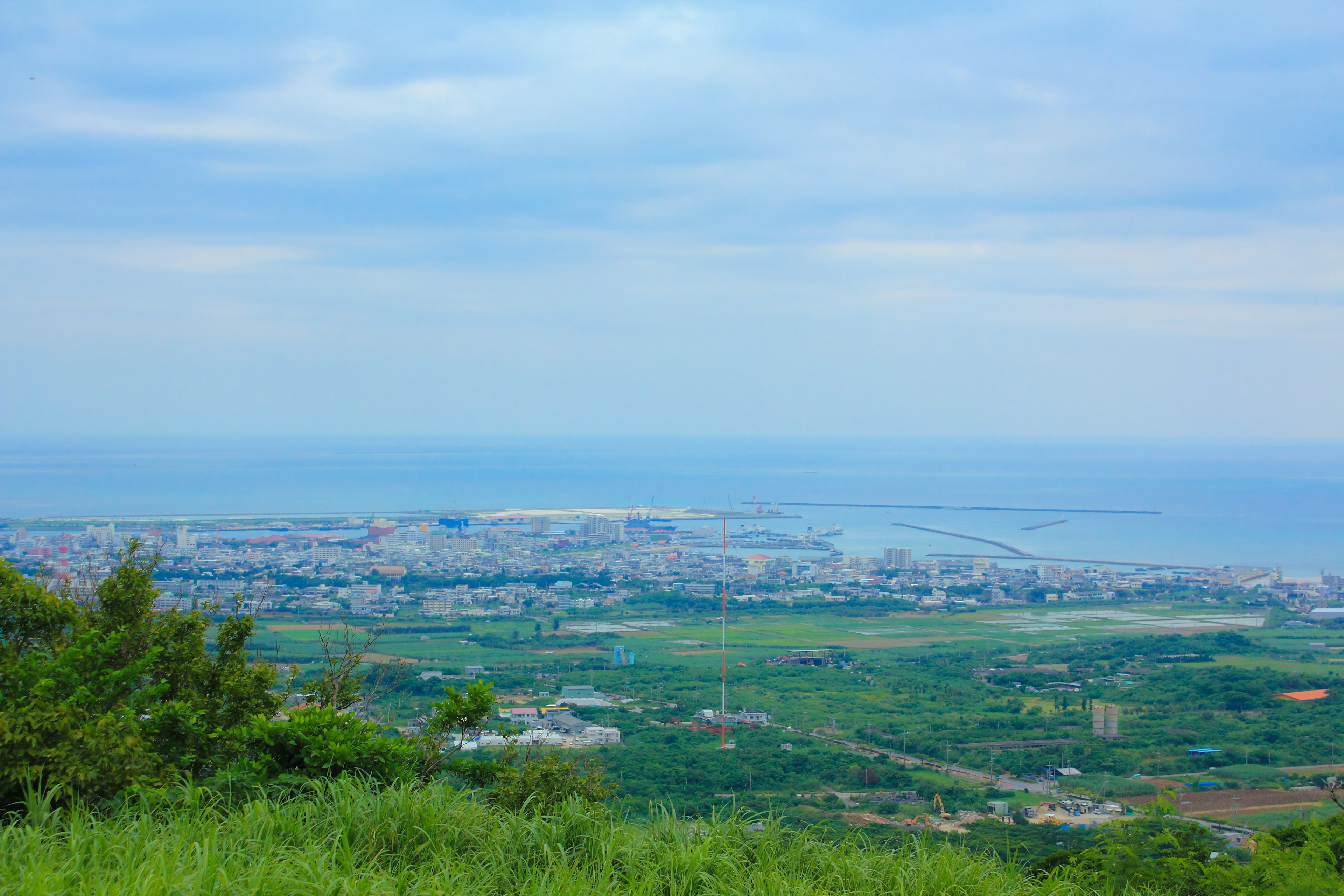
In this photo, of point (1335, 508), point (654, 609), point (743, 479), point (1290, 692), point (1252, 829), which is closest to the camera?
point (1252, 829)

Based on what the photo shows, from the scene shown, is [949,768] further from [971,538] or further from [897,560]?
[971,538]

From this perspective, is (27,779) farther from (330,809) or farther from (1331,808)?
(1331,808)

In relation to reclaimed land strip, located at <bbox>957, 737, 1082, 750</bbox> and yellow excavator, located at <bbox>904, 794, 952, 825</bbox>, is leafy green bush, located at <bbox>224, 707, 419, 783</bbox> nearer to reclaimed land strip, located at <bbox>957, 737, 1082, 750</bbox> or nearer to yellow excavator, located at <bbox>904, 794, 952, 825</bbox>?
yellow excavator, located at <bbox>904, 794, 952, 825</bbox>

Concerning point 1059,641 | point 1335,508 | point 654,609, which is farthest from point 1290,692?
point 1335,508

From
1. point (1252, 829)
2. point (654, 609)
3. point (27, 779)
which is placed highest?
point (27, 779)

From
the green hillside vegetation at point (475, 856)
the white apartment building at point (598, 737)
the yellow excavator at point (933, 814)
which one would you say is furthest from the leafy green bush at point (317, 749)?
the white apartment building at point (598, 737)

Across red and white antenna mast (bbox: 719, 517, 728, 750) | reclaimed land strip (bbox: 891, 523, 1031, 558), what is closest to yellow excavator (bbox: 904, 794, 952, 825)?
red and white antenna mast (bbox: 719, 517, 728, 750)
